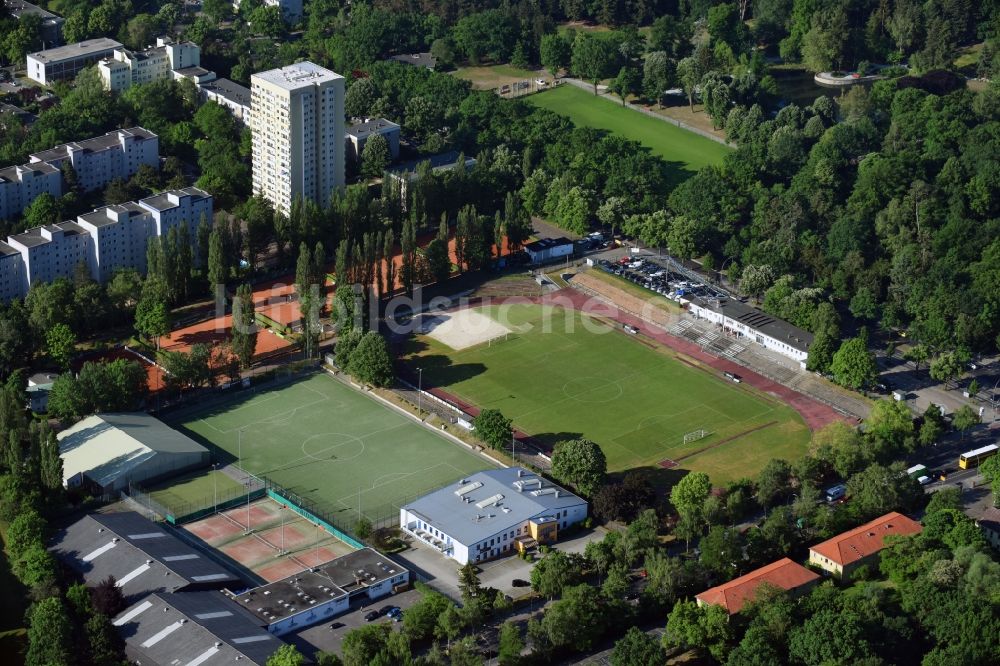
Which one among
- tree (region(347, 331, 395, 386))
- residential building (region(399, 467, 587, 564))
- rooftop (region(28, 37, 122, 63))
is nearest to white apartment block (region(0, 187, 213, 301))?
tree (region(347, 331, 395, 386))

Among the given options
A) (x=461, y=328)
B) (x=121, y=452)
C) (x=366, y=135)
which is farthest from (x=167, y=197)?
(x=121, y=452)

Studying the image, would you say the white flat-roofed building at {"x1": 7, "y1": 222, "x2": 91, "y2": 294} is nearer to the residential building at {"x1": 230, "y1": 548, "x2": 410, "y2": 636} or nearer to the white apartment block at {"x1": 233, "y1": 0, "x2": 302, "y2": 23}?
the residential building at {"x1": 230, "y1": 548, "x2": 410, "y2": 636}

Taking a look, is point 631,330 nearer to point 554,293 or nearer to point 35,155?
point 554,293

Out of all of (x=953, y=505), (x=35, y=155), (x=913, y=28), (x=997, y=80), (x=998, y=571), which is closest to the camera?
(x=998, y=571)

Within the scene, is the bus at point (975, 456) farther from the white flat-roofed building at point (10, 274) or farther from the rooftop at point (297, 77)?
the white flat-roofed building at point (10, 274)

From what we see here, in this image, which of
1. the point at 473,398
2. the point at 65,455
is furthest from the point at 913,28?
the point at 65,455

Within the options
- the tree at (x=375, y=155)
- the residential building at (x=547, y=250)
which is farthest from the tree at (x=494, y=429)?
the tree at (x=375, y=155)
